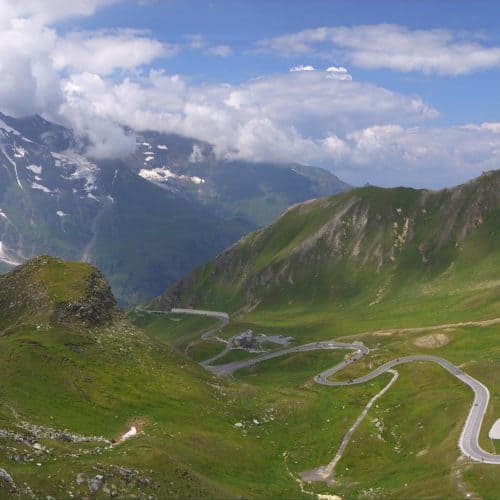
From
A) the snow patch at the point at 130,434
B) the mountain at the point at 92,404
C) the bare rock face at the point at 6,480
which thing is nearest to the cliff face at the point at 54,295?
the mountain at the point at 92,404

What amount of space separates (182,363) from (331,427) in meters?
41.5

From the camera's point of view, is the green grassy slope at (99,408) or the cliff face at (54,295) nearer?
the green grassy slope at (99,408)

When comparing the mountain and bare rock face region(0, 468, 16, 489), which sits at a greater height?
bare rock face region(0, 468, 16, 489)

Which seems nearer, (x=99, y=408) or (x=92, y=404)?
(x=99, y=408)

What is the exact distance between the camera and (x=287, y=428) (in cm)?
12238

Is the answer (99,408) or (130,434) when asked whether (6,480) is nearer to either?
(130,434)

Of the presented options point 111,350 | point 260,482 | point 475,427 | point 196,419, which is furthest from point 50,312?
point 475,427

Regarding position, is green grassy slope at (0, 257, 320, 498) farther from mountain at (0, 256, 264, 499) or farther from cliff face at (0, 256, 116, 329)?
cliff face at (0, 256, 116, 329)

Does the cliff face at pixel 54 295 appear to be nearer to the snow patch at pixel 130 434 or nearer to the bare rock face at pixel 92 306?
the bare rock face at pixel 92 306

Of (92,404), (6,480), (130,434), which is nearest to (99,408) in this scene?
(92,404)

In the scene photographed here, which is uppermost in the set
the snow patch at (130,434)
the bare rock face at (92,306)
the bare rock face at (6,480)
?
the bare rock face at (6,480)

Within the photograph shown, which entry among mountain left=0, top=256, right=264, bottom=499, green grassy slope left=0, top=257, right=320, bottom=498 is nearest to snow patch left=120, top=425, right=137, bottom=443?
mountain left=0, top=256, right=264, bottom=499

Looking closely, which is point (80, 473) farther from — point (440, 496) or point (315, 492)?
point (440, 496)

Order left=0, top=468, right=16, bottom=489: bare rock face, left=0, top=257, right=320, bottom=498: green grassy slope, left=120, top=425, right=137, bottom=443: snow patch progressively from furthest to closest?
left=120, top=425, right=137, bottom=443: snow patch, left=0, top=257, right=320, bottom=498: green grassy slope, left=0, top=468, right=16, bottom=489: bare rock face
